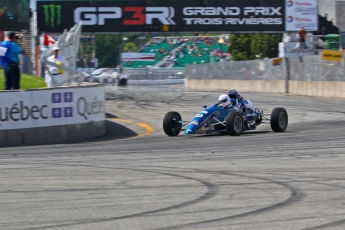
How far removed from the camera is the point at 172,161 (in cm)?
1048

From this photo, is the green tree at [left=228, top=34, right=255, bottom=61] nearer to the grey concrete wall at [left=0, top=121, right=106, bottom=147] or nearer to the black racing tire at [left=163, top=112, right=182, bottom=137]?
the black racing tire at [left=163, top=112, right=182, bottom=137]

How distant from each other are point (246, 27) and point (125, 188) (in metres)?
29.4

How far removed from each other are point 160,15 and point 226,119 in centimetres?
2138

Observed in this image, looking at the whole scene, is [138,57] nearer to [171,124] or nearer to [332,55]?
[332,55]

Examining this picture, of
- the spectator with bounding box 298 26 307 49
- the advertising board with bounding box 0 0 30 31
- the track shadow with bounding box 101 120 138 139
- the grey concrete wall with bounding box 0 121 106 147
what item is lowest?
the track shadow with bounding box 101 120 138 139

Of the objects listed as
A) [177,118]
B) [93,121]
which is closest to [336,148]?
[177,118]

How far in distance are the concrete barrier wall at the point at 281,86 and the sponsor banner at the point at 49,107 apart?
14.3m

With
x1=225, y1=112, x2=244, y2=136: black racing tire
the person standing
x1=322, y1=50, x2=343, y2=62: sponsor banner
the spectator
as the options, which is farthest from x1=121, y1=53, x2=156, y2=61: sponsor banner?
x1=225, y1=112, x2=244, y2=136: black racing tire

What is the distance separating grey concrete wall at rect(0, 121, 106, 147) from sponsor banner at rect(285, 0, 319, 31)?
2305cm

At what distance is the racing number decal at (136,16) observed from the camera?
34969 mm

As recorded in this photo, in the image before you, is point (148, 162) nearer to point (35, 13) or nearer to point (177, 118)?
point (177, 118)

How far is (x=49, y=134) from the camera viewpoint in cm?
1441

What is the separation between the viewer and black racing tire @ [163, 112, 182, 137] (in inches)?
593

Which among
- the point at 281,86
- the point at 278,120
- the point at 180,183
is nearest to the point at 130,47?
the point at 281,86
